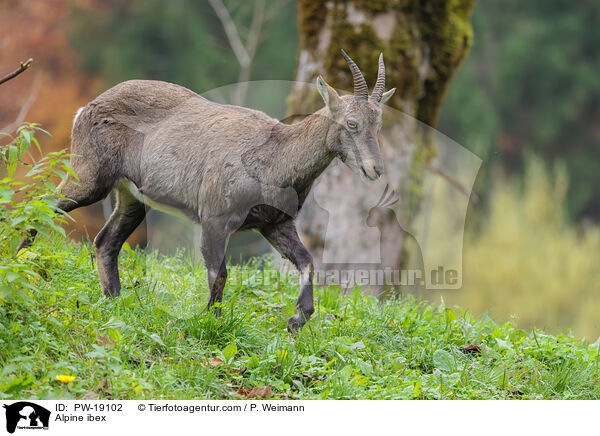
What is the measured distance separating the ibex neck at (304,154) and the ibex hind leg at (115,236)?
4.61 ft

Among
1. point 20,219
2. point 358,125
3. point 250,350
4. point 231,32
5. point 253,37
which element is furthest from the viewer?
point 253,37

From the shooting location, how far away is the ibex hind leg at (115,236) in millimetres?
5754

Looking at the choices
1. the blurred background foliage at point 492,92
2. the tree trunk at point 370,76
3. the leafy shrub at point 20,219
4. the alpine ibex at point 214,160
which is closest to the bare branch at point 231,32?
the blurred background foliage at point 492,92

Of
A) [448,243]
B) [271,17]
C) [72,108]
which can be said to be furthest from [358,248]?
[271,17]

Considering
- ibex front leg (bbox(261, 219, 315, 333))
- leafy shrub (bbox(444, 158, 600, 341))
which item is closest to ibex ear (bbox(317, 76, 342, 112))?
ibex front leg (bbox(261, 219, 315, 333))

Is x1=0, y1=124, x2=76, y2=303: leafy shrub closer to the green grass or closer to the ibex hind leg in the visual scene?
the green grass

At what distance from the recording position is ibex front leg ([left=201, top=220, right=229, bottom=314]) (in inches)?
211

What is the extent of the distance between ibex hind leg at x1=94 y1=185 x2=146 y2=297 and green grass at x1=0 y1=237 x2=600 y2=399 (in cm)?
12

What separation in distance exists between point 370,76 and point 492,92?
15.4 m

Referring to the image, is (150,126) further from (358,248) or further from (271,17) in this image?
(271,17)

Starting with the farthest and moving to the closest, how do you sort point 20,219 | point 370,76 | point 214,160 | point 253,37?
1. point 253,37
2. point 370,76
3. point 214,160
4. point 20,219

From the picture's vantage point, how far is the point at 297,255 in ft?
18.0

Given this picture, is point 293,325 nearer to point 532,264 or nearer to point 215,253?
point 215,253
